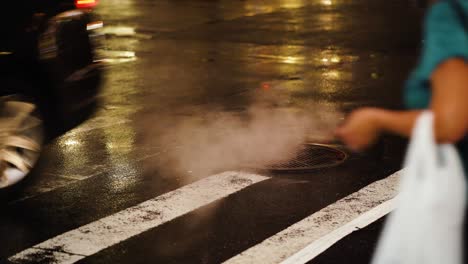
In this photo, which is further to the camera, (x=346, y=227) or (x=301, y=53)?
(x=301, y=53)

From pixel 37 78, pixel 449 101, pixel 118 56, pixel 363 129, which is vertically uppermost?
pixel 449 101

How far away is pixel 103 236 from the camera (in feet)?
17.8

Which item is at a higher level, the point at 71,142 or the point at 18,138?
the point at 18,138

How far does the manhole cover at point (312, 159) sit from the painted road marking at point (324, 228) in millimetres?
687

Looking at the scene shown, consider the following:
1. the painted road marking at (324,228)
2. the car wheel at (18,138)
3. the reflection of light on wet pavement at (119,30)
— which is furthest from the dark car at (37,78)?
the reflection of light on wet pavement at (119,30)

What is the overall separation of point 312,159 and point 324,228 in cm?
174

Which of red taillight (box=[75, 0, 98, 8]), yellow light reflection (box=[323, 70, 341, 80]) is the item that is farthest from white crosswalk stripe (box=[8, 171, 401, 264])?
→ yellow light reflection (box=[323, 70, 341, 80])

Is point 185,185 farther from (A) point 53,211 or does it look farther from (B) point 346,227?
(B) point 346,227

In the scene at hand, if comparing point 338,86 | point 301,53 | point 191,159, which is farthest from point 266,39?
point 191,159

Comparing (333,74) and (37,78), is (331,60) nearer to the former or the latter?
(333,74)

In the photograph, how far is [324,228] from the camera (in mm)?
5410

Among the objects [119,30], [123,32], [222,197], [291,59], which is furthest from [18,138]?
[119,30]

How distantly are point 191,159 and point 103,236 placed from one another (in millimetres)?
1889

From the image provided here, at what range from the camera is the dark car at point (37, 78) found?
6.00 m
